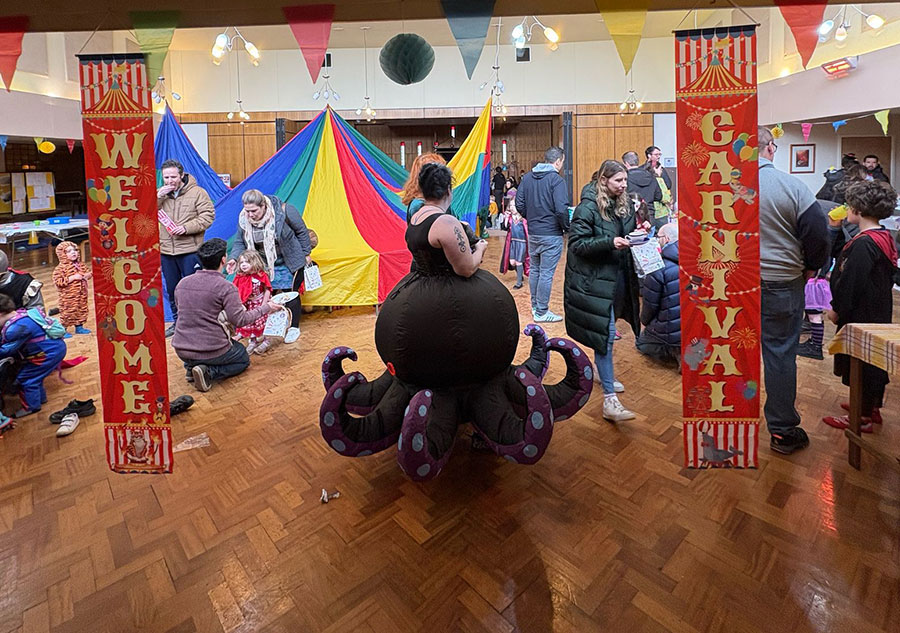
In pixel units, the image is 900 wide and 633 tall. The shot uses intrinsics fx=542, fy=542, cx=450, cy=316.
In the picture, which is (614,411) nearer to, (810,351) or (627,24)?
(627,24)

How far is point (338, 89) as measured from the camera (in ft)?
36.7

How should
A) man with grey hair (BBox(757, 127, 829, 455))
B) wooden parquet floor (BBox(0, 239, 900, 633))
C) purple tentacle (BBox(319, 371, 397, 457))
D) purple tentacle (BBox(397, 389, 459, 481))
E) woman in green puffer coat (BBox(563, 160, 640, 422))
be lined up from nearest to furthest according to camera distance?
wooden parquet floor (BBox(0, 239, 900, 633)), purple tentacle (BBox(397, 389, 459, 481)), purple tentacle (BBox(319, 371, 397, 457)), man with grey hair (BBox(757, 127, 829, 455)), woman in green puffer coat (BBox(563, 160, 640, 422))

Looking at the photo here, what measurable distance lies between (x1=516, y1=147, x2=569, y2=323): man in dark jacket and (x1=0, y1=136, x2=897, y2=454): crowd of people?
0.5 inches

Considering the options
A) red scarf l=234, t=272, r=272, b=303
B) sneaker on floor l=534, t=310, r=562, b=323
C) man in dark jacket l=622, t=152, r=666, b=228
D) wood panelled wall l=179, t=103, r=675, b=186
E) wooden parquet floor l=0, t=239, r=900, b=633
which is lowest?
wooden parquet floor l=0, t=239, r=900, b=633

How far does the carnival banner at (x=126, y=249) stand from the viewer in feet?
5.86

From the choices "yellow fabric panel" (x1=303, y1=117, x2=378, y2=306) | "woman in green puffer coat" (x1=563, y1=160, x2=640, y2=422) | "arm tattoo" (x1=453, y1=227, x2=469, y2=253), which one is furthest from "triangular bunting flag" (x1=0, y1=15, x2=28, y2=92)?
"yellow fabric panel" (x1=303, y1=117, x2=378, y2=306)

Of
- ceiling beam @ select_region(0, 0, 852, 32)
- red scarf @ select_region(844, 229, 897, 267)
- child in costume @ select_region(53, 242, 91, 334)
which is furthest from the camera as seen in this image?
child in costume @ select_region(53, 242, 91, 334)

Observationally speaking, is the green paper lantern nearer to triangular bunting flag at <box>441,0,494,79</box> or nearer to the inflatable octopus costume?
triangular bunting flag at <box>441,0,494,79</box>

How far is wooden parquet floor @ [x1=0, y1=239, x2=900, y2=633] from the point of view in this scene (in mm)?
1528

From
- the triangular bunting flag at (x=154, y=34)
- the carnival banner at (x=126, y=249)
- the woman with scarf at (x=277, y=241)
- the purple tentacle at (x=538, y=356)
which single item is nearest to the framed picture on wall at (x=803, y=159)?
the woman with scarf at (x=277, y=241)

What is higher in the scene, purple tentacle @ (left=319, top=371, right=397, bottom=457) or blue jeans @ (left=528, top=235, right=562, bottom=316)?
blue jeans @ (left=528, top=235, right=562, bottom=316)

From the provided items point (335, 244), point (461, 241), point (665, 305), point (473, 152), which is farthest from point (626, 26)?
point (335, 244)

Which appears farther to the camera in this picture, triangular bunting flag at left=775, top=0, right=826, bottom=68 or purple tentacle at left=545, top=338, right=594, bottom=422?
purple tentacle at left=545, top=338, right=594, bottom=422

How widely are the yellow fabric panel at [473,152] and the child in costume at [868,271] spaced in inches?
128
